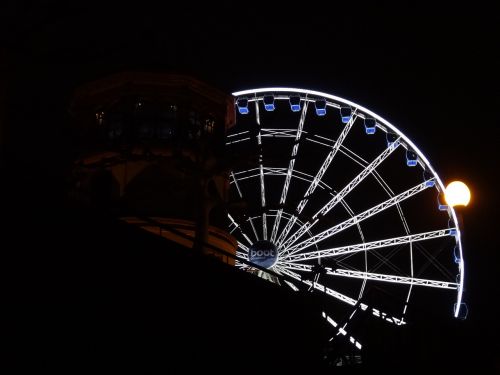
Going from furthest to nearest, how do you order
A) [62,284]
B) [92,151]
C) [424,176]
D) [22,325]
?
1. [424,176]
2. [92,151]
3. [62,284]
4. [22,325]

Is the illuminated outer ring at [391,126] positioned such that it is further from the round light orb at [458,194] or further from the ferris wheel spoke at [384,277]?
the round light orb at [458,194]

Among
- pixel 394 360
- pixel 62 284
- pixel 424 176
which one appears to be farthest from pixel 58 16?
pixel 424 176

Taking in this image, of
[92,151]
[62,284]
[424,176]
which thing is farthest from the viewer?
[424,176]

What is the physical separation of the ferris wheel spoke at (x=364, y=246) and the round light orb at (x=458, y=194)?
43.4 feet

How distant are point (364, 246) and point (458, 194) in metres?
13.4

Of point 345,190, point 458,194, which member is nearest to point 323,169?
point 345,190

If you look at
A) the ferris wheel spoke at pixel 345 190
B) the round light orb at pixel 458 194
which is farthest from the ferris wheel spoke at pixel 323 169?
the round light orb at pixel 458 194

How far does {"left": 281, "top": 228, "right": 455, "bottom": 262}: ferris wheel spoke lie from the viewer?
26969mm

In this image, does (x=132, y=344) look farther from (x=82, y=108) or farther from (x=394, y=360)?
(x=82, y=108)

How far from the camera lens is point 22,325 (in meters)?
9.80

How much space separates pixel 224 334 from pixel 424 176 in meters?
16.7

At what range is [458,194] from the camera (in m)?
13.8

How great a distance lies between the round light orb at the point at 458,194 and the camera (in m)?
13.8

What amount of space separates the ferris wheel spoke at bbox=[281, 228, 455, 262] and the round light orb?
43.4 feet
